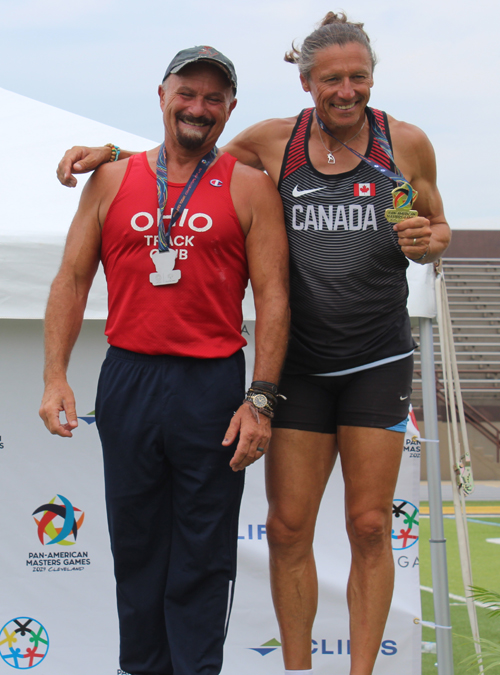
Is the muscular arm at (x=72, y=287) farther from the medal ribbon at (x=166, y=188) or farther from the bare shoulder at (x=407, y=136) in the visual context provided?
the bare shoulder at (x=407, y=136)

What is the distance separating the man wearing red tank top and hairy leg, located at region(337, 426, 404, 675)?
0.38 metres

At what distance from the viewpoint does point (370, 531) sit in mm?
2020

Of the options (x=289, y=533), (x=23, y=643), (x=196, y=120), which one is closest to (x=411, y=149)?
(x=196, y=120)

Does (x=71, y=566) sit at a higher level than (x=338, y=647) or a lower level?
higher

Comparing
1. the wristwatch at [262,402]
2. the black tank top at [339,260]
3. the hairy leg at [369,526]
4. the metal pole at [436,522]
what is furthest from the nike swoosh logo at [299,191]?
the metal pole at [436,522]

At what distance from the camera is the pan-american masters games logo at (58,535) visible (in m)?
2.86

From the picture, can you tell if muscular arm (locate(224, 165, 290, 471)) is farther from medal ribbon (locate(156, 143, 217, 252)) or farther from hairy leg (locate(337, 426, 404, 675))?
hairy leg (locate(337, 426, 404, 675))

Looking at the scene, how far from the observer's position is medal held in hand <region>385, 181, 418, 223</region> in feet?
5.90

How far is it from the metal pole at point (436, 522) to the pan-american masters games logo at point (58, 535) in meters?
1.42

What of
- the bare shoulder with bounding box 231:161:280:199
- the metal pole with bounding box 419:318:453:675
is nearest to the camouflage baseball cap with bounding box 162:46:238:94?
the bare shoulder with bounding box 231:161:280:199

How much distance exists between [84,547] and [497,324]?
1777cm

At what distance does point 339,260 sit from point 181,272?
462 millimetres

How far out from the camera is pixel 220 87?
6.12 feet

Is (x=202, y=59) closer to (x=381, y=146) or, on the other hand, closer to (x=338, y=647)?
(x=381, y=146)
